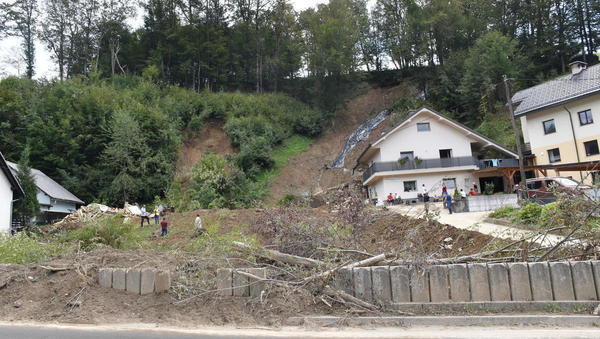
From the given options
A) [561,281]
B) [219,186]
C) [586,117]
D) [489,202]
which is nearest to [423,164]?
[586,117]

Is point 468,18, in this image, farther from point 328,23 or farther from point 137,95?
point 137,95

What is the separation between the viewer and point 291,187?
125ft

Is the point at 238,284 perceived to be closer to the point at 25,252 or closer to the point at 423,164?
the point at 25,252

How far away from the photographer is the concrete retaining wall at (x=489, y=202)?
19.9m

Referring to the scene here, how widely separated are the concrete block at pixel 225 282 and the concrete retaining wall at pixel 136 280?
961mm

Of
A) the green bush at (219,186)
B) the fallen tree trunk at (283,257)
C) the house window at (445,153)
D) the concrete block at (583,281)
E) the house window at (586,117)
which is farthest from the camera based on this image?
the house window at (445,153)

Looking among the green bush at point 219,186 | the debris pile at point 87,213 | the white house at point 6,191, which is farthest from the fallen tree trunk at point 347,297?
the white house at point 6,191

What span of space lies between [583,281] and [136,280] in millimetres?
7577

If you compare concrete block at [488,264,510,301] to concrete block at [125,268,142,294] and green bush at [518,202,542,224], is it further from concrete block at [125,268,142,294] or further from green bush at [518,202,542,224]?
green bush at [518,202,542,224]

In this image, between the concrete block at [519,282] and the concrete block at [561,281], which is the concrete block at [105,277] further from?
the concrete block at [561,281]

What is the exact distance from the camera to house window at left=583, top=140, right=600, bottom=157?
28413 millimetres

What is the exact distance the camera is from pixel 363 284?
21.4ft

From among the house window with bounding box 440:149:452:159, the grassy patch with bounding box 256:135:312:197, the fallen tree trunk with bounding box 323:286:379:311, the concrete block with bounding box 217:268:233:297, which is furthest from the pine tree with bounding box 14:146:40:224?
the house window with bounding box 440:149:452:159

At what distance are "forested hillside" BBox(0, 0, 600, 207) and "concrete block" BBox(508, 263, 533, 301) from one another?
25.3m
